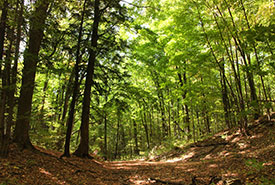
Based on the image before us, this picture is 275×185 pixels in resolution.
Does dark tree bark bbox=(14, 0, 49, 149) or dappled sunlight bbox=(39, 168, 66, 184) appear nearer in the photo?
dappled sunlight bbox=(39, 168, 66, 184)

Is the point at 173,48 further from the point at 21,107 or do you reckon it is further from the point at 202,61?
the point at 21,107

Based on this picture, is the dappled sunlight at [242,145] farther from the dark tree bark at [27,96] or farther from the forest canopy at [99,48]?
the dark tree bark at [27,96]

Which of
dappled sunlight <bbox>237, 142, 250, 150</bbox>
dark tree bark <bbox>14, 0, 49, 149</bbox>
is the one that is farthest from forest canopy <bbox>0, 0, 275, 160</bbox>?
dappled sunlight <bbox>237, 142, 250, 150</bbox>

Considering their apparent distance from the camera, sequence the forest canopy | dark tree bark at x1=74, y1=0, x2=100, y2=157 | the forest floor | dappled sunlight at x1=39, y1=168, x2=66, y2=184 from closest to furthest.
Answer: the forest floor
dappled sunlight at x1=39, y1=168, x2=66, y2=184
the forest canopy
dark tree bark at x1=74, y1=0, x2=100, y2=157

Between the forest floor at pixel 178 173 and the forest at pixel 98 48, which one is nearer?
the forest floor at pixel 178 173

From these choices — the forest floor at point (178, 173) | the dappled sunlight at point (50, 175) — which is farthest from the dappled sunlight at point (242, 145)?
the dappled sunlight at point (50, 175)

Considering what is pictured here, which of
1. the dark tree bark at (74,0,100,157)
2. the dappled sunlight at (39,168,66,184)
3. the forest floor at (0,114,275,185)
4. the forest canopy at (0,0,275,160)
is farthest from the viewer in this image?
the dark tree bark at (74,0,100,157)

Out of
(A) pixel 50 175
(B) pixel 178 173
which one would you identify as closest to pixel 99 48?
(A) pixel 50 175

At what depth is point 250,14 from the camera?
9.30 m

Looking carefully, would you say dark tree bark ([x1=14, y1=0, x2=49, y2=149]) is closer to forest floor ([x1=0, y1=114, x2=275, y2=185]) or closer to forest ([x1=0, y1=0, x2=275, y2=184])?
forest ([x1=0, y1=0, x2=275, y2=184])

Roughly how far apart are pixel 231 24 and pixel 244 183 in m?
8.36

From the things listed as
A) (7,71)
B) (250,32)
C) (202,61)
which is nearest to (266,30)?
(250,32)

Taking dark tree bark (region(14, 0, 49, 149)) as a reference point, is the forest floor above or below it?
below

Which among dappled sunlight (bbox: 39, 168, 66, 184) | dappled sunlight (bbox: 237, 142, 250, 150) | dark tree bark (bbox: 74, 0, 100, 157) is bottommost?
dappled sunlight (bbox: 39, 168, 66, 184)
